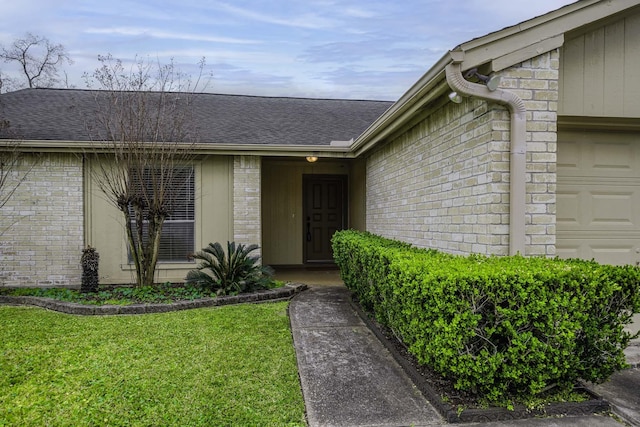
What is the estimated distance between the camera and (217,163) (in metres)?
7.57

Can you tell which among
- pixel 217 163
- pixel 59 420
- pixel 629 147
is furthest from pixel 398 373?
pixel 217 163

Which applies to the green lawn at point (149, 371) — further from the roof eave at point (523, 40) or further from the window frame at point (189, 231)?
the roof eave at point (523, 40)

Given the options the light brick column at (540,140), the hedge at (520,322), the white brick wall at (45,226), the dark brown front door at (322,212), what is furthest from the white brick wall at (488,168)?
the white brick wall at (45,226)

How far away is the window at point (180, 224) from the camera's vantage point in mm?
Answer: 7410

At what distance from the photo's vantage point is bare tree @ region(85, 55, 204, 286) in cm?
646

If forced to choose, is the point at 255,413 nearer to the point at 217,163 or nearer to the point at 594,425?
the point at 594,425

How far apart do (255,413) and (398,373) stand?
53.5 inches

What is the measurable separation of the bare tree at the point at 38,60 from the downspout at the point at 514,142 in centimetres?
1971

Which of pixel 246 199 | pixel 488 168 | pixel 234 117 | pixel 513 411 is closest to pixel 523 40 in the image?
pixel 488 168

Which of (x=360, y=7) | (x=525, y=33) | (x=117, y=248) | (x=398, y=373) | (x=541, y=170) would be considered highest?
(x=360, y=7)

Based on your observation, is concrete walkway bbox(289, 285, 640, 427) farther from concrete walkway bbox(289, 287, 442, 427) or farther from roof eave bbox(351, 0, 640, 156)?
roof eave bbox(351, 0, 640, 156)

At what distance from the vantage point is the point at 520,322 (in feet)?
8.66

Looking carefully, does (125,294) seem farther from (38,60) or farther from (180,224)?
(38,60)

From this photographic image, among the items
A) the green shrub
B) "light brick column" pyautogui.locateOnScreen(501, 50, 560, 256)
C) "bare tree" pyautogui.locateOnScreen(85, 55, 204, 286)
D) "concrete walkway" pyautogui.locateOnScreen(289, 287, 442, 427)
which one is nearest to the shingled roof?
"bare tree" pyautogui.locateOnScreen(85, 55, 204, 286)
